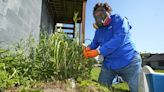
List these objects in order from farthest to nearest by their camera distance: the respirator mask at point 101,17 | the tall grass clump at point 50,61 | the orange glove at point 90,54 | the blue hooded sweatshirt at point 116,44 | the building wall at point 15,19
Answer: the building wall at point 15,19 → the respirator mask at point 101,17 → the blue hooded sweatshirt at point 116,44 → the orange glove at point 90,54 → the tall grass clump at point 50,61

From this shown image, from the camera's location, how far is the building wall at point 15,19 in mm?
3979

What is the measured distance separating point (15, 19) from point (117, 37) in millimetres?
2086

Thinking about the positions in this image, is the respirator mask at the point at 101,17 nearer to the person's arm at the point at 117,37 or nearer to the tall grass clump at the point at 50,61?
the person's arm at the point at 117,37

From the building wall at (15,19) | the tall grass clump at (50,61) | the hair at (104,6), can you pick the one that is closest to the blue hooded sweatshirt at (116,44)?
the hair at (104,6)

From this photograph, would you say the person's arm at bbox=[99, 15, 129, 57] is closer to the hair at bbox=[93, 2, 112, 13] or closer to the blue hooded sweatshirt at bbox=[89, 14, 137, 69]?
the blue hooded sweatshirt at bbox=[89, 14, 137, 69]

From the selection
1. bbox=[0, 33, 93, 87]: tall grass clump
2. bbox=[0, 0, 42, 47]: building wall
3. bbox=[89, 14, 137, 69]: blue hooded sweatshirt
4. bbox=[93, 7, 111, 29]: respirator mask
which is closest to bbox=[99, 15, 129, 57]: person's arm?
bbox=[89, 14, 137, 69]: blue hooded sweatshirt

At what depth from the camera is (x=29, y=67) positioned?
9.84 feet

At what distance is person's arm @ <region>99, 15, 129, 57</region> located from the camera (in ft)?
10.9

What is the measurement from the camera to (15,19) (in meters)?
4.84

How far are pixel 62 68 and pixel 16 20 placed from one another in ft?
7.17

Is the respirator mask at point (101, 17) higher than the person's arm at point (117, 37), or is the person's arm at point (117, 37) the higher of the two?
the respirator mask at point (101, 17)

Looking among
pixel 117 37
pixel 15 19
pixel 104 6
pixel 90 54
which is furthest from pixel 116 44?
pixel 15 19

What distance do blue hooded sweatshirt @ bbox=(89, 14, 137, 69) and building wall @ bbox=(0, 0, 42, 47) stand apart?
1.11 metres

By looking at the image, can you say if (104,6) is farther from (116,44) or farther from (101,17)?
(116,44)
